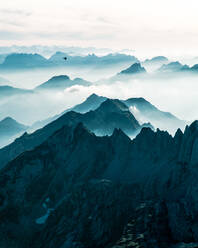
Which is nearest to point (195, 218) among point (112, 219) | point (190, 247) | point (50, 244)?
point (190, 247)

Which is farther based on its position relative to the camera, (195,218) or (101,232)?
(101,232)

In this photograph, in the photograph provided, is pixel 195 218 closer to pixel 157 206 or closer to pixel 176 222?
pixel 176 222

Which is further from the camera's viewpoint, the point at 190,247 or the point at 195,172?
the point at 195,172

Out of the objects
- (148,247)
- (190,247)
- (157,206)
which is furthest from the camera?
(157,206)

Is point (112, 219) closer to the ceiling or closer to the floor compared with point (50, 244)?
closer to the ceiling

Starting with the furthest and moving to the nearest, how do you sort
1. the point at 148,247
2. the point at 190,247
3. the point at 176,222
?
the point at 176,222, the point at 148,247, the point at 190,247

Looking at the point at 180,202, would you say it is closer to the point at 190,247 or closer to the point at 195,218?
the point at 195,218

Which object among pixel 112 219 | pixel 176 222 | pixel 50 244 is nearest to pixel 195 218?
pixel 176 222

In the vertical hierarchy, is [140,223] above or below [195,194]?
below

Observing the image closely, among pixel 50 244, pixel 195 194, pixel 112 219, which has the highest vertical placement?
pixel 195 194
